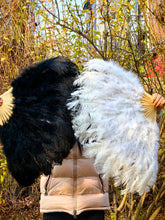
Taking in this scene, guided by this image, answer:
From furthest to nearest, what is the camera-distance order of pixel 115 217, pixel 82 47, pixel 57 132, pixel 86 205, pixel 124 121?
pixel 82 47
pixel 115 217
pixel 86 205
pixel 57 132
pixel 124 121

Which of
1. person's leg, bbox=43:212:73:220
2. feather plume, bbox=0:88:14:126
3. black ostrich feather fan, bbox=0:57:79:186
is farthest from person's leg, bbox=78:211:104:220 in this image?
feather plume, bbox=0:88:14:126

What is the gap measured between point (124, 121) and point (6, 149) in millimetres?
700

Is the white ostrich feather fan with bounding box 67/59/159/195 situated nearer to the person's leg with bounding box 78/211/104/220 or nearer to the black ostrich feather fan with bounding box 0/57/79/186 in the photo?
the black ostrich feather fan with bounding box 0/57/79/186

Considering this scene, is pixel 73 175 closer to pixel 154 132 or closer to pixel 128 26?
pixel 154 132

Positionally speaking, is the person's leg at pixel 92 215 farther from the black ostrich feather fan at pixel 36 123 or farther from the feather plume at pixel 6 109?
the feather plume at pixel 6 109

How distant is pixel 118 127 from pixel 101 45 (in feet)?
6.41

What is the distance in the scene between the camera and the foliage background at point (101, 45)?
3107mm

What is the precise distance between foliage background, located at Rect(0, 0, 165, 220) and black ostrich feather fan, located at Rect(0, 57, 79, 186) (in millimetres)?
900

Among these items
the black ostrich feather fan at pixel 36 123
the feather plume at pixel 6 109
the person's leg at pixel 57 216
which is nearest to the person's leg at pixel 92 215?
the person's leg at pixel 57 216

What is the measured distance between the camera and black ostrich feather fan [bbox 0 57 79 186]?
5.46 ft

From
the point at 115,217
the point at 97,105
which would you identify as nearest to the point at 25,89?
the point at 97,105

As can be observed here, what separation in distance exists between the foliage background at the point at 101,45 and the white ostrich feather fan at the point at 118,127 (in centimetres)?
117

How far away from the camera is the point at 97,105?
1560mm

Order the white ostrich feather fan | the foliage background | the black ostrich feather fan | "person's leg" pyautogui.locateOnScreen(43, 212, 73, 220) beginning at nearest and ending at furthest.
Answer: the white ostrich feather fan, the black ostrich feather fan, "person's leg" pyautogui.locateOnScreen(43, 212, 73, 220), the foliage background
